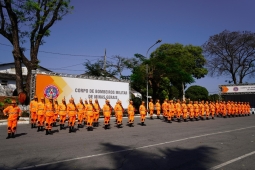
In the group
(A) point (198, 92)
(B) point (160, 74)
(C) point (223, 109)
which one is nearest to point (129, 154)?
(C) point (223, 109)

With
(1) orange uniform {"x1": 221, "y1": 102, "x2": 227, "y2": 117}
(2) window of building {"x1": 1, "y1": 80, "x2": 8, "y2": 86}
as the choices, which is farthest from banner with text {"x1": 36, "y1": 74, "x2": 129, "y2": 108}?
(2) window of building {"x1": 1, "y1": 80, "x2": 8, "y2": 86}

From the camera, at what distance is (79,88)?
21.1 m

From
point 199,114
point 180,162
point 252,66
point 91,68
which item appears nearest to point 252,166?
point 180,162

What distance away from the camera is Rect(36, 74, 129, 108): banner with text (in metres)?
18.6

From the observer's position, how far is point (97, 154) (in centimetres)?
762

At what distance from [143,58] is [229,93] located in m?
15.5

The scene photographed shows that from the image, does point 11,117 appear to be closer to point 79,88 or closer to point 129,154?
point 129,154

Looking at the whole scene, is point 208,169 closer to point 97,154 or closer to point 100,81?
point 97,154

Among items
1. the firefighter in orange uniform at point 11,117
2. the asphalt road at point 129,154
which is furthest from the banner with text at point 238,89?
the firefighter in orange uniform at point 11,117

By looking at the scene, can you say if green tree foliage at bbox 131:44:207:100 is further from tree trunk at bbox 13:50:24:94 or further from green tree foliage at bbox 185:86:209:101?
tree trunk at bbox 13:50:24:94

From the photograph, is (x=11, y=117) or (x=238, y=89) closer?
(x=11, y=117)

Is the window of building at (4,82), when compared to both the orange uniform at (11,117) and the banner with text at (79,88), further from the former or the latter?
the orange uniform at (11,117)

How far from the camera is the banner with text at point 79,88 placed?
1859 centimetres

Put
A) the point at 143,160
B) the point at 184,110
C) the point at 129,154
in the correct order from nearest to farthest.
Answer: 1. the point at 143,160
2. the point at 129,154
3. the point at 184,110
